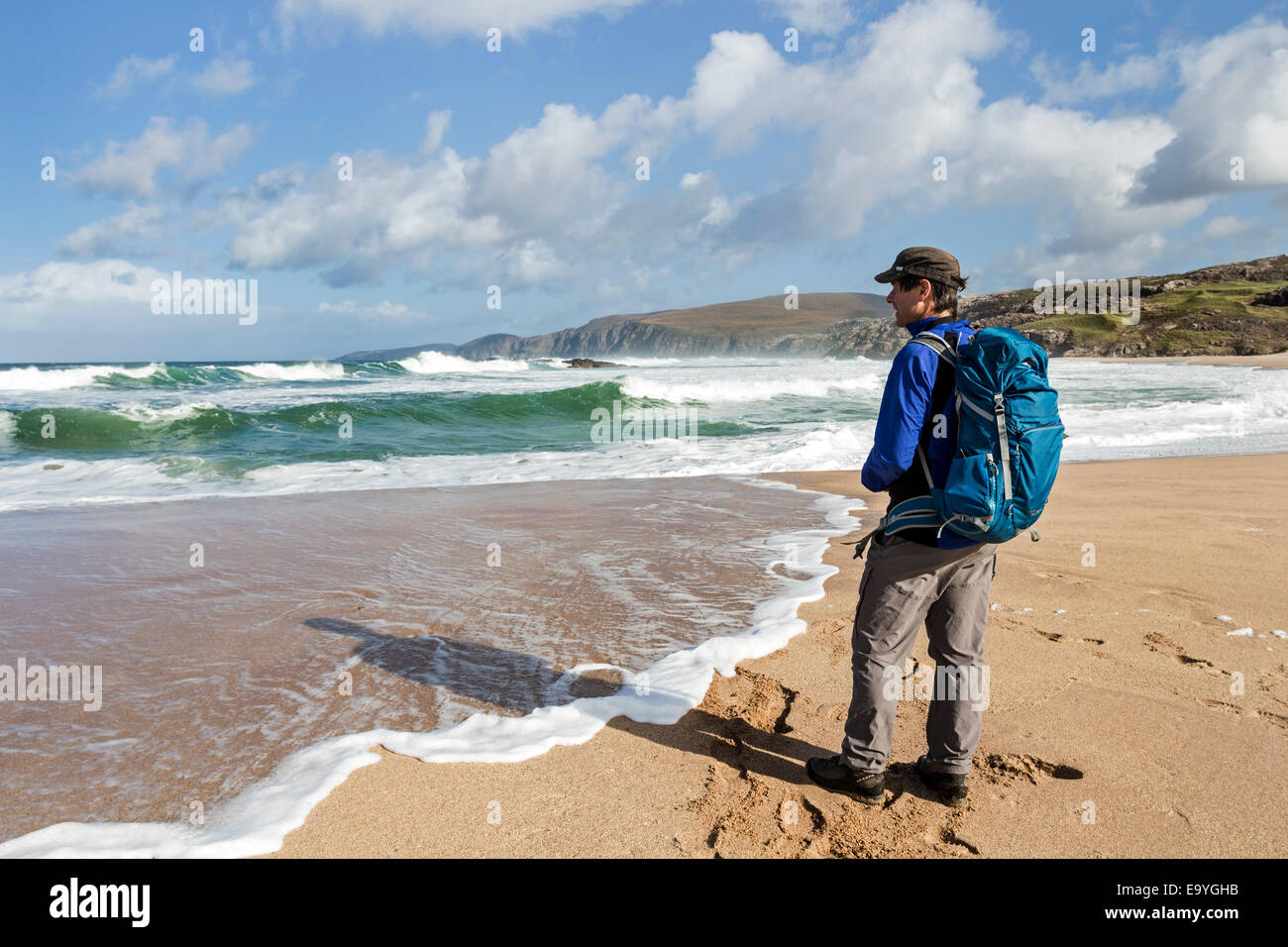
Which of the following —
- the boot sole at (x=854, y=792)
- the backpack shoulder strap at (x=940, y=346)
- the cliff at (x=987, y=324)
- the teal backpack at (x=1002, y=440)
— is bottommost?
the boot sole at (x=854, y=792)

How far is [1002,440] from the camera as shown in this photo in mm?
2463

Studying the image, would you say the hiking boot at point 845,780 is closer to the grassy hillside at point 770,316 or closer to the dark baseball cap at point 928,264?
the dark baseball cap at point 928,264

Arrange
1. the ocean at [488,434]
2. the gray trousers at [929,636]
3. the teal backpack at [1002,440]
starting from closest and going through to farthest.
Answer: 1. the teal backpack at [1002,440]
2. the gray trousers at [929,636]
3. the ocean at [488,434]

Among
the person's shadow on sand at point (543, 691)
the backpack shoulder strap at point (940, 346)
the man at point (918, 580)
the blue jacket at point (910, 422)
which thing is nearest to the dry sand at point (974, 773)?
the person's shadow on sand at point (543, 691)

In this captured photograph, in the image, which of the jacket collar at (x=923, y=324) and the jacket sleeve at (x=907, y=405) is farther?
the jacket collar at (x=923, y=324)

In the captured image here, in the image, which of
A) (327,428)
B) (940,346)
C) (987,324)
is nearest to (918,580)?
(940,346)

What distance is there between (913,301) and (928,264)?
0.14 metres

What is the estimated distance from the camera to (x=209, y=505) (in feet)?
30.7

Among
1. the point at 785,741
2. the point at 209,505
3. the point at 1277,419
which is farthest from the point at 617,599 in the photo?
the point at 1277,419

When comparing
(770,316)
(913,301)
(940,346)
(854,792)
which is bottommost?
(854,792)

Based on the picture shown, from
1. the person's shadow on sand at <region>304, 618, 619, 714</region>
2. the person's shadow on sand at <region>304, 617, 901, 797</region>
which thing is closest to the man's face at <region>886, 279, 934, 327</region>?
the person's shadow on sand at <region>304, 617, 901, 797</region>

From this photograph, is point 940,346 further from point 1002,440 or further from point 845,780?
point 845,780

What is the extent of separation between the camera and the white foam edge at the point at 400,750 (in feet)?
8.78

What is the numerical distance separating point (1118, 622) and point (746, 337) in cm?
15303
